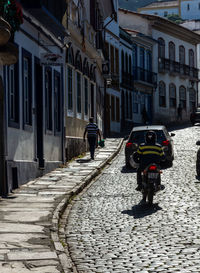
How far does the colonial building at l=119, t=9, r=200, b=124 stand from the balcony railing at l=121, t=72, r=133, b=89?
5.31m

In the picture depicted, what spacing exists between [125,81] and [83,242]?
132ft

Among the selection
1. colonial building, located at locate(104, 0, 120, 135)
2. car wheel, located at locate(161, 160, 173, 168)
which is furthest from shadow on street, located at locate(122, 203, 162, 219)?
colonial building, located at locate(104, 0, 120, 135)

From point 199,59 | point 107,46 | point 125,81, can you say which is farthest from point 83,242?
point 199,59

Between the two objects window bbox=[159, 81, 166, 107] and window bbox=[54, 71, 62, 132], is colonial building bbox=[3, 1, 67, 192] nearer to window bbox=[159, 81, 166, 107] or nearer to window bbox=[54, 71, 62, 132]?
window bbox=[54, 71, 62, 132]

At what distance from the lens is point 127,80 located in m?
50.2

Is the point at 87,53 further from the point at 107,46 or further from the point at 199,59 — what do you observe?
the point at 199,59

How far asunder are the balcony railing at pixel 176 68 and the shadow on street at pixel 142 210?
44.0m

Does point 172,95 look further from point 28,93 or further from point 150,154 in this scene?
point 150,154

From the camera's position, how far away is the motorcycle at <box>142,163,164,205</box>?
1346cm

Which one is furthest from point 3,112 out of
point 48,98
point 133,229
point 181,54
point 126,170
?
point 181,54

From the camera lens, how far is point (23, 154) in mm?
17750

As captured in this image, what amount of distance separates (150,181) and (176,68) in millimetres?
47346

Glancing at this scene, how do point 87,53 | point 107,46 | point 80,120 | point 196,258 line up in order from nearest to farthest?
point 196,258
point 80,120
point 87,53
point 107,46

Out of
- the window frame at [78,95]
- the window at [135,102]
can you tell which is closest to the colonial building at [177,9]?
the window at [135,102]
